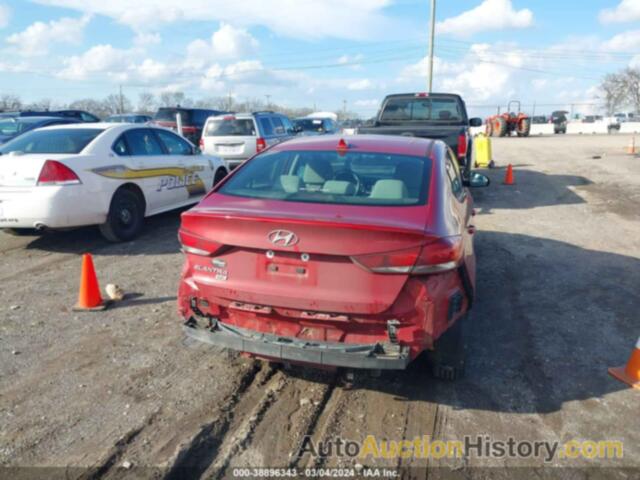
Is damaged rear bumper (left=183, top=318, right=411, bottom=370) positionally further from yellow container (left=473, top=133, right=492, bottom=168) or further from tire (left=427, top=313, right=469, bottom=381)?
yellow container (left=473, top=133, right=492, bottom=168)

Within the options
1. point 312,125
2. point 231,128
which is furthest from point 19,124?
point 312,125

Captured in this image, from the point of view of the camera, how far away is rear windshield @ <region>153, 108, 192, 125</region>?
798 inches

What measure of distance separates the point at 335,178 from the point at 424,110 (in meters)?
8.37

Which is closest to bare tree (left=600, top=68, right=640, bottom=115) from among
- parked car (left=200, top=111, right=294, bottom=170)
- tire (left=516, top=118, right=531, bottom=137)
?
tire (left=516, top=118, right=531, bottom=137)

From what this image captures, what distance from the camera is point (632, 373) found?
12.3ft

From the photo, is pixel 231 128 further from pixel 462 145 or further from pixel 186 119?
pixel 186 119

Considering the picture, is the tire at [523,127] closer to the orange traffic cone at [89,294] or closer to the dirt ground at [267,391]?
the dirt ground at [267,391]

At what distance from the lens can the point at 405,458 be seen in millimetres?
2885

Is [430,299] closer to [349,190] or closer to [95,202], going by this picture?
[349,190]

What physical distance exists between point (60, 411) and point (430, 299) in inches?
97.8

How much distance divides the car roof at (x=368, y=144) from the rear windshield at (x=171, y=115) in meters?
17.0

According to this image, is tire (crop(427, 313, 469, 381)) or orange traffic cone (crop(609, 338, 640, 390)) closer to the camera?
tire (crop(427, 313, 469, 381))

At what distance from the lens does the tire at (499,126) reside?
1460 inches

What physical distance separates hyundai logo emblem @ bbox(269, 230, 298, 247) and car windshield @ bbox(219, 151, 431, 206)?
1.47 feet
